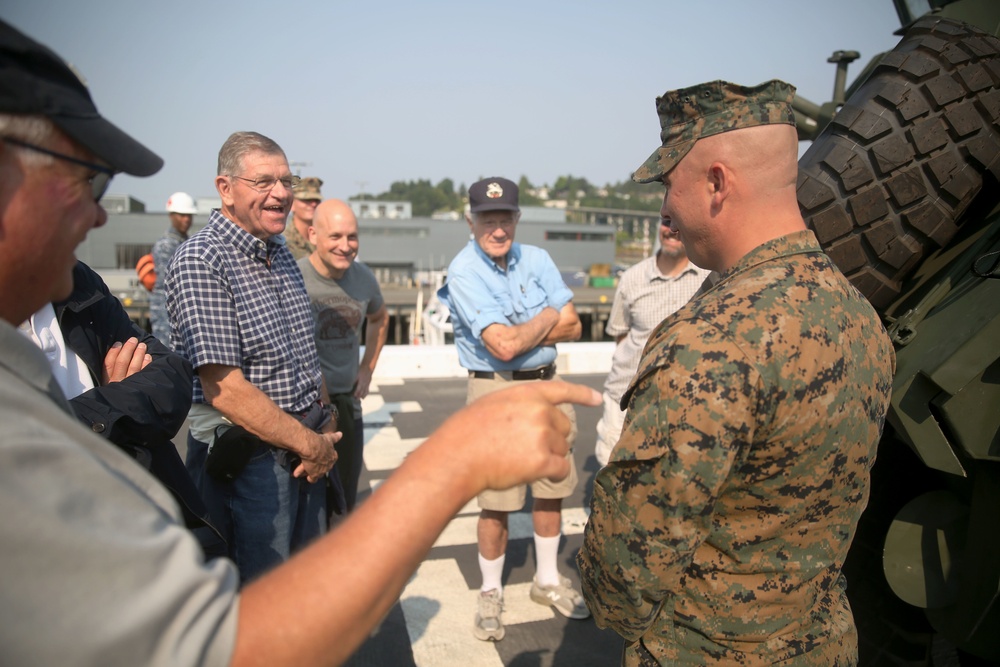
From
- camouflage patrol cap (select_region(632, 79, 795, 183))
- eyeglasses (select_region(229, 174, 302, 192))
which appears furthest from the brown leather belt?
camouflage patrol cap (select_region(632, 79, 795, 183))

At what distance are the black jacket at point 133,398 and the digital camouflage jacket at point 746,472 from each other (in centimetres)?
138

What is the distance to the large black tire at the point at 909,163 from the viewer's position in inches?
109

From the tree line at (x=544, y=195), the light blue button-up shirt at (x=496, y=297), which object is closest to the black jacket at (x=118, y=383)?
the light blue button-up shirt at (x=496, y=297)

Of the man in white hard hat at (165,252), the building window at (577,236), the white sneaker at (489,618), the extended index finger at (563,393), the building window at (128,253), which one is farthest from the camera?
the building window at (577,236)

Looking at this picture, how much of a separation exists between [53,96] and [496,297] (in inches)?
120

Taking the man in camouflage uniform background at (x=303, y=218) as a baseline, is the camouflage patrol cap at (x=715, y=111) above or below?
above

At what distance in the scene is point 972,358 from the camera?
2.25 m

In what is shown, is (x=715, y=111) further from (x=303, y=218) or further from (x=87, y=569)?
(x=303, y=218)

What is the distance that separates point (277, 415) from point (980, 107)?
9.99 feet

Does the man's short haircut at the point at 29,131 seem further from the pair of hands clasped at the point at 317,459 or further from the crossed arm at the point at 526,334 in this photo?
the crossed arm at the point at 526,334

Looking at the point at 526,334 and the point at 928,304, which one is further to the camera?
the point at 526,334

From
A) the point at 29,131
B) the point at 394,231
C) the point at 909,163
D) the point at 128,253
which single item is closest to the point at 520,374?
the point at 909,163

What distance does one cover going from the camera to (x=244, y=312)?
2.80 m

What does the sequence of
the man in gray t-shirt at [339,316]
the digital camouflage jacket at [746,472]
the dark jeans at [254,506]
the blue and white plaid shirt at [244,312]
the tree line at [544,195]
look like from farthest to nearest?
1. the tree line at [544,195]
2. the man in gray t-shirt at [339,316]
3. the dark jeans at [254,506]
4. the blue and white plaid shirt at [244,312]
5. the digital camouflage jacket at [746,472]
